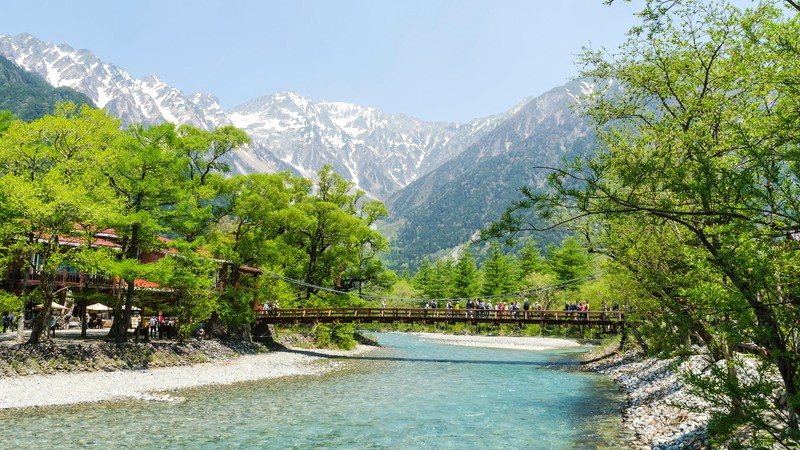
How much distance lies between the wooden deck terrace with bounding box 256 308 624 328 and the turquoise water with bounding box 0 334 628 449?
8.37 meters

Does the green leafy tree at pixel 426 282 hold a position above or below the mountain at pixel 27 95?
below

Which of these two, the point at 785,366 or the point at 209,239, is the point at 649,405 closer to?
the point at 785,366

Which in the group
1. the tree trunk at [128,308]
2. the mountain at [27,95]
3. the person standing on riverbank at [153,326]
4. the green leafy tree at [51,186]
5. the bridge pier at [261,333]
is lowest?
the bridge pier at [261,333]

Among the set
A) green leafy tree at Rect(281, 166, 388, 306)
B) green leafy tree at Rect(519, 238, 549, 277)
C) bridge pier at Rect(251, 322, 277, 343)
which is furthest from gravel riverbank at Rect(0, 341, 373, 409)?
green leafy tree at Rect(519, 238, 549, 277)

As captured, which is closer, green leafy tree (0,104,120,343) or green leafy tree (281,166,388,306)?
green leafy tree (0,104,120,343)

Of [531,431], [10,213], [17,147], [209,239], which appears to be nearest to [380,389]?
[531,431]

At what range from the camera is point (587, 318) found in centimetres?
3509

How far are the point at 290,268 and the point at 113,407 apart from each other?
71.4 ft

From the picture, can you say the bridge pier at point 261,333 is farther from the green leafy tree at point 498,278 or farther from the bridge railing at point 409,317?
the green leafy tree at point 498,278

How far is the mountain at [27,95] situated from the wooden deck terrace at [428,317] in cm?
13315

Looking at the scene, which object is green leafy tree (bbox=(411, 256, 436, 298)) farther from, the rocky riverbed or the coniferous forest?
the rocky riverbed

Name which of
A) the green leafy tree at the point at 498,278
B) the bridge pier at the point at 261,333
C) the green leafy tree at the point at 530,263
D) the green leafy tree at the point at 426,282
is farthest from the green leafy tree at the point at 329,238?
the green leafy tree at the point at 530,263

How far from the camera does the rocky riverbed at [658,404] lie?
1207cm

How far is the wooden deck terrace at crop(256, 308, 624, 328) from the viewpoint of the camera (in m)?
34.1
